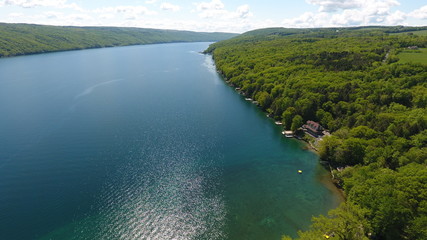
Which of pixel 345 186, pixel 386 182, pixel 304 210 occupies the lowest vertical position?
pixel 304 210

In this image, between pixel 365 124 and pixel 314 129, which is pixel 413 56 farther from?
pixel 314 129

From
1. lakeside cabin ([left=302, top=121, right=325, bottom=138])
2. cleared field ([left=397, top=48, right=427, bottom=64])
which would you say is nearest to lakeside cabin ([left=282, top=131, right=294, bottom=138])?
lakeside cabin ([left=302, top=121, right=325, bottom=138])

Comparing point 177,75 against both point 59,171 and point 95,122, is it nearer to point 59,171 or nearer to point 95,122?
point 95,122

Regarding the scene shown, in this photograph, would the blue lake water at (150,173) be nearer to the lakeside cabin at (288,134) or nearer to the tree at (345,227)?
the lakeside cabin at (288,134)

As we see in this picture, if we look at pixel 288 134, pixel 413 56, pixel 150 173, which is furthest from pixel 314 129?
pixel 413 56

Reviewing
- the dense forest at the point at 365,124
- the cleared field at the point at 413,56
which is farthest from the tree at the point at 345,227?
the cleared field at the point at 413,56

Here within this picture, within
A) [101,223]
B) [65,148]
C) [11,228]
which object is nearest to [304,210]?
[101,223]
